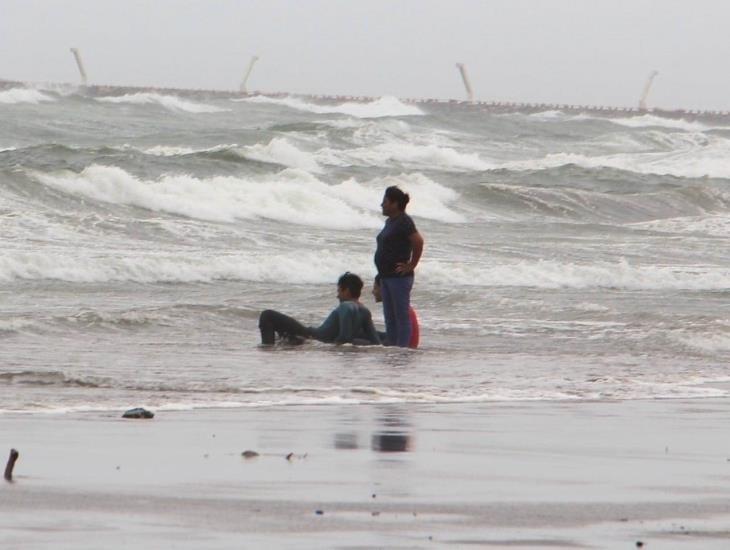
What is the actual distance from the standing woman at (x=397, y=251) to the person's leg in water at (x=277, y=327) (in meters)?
0.81

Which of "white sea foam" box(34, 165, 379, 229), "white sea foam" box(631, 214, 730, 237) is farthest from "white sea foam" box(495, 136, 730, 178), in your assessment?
"white sea foam" box(34, 165, 379, 229)

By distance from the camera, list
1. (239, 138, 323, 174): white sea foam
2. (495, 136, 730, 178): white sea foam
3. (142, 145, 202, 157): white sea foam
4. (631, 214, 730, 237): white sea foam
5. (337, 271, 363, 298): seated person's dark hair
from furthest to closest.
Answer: (495, 136, 730, 178): white sea foam, (142, 145, 202, 157): white sea foam, (239, 138, 323, 174): white sea foam, (631, 214, 730, 237): white sea foam, (337, 271, 363, 298): seated person's dark hair

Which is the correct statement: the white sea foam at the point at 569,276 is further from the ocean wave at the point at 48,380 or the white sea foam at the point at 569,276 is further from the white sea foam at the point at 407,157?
the white sea foam at the point at 407,157

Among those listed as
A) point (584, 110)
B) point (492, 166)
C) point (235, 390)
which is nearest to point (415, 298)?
point (235, 390)

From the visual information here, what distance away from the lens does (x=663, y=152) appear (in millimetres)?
58906

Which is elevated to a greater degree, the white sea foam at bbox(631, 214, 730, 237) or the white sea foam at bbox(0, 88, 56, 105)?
the white sea foam at bbox(0, 88, 56, 105)

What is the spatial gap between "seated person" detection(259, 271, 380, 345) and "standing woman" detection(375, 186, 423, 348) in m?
0.35

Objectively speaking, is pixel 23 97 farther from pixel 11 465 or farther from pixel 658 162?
pixel 11 465

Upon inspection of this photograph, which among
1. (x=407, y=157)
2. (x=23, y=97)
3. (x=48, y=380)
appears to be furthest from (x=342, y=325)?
(x=23, y=97)

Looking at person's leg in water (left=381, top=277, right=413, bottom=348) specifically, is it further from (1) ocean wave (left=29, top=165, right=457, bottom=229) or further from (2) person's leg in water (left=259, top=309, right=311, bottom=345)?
(1) ocean wave (left=29, top=165, right=457, bottom=229)

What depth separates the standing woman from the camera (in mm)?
12469

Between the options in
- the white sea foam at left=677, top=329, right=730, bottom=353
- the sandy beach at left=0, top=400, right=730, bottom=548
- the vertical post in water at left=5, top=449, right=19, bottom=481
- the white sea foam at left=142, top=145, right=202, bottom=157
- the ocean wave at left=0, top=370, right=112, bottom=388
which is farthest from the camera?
the white sea foam at left=142, top=145, right=202, bottom=157

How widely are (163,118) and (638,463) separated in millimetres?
54915

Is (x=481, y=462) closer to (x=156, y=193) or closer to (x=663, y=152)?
(x=156, y=193)
